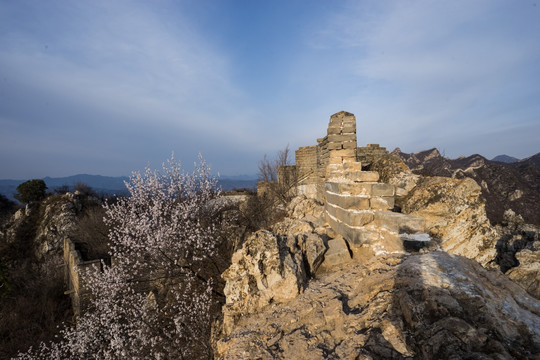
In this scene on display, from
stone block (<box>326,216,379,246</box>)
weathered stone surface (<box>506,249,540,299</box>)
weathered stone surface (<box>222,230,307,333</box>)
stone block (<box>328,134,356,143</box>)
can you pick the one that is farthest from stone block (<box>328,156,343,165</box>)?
weathered stone surface (<box>506,249,540,299</box>)

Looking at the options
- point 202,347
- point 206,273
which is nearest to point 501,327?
point 202,347

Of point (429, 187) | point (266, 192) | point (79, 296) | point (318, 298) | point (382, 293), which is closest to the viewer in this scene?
point (382, 293)

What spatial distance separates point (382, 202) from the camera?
3445mm

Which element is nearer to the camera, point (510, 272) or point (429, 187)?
point (429, 187)

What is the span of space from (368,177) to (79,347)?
9.53 metres

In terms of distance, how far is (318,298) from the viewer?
2402 mm

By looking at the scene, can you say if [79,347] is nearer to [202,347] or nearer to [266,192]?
[202,347]

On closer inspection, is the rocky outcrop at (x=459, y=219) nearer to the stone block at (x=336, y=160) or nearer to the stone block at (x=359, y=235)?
the stone block at (x=359, y=235)

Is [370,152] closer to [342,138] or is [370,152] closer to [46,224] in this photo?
[342,138]

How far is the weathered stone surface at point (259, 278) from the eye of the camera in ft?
8.45

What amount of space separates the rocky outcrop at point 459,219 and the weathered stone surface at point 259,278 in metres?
2.30

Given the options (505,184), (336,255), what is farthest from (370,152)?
(505,184)

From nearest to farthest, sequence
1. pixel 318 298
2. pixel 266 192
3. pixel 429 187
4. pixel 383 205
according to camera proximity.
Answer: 1. pixel 318 298
2. pixel 383 205
3. pixel 429 187
4. pixel 266 192

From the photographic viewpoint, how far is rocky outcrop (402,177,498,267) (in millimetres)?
3570
